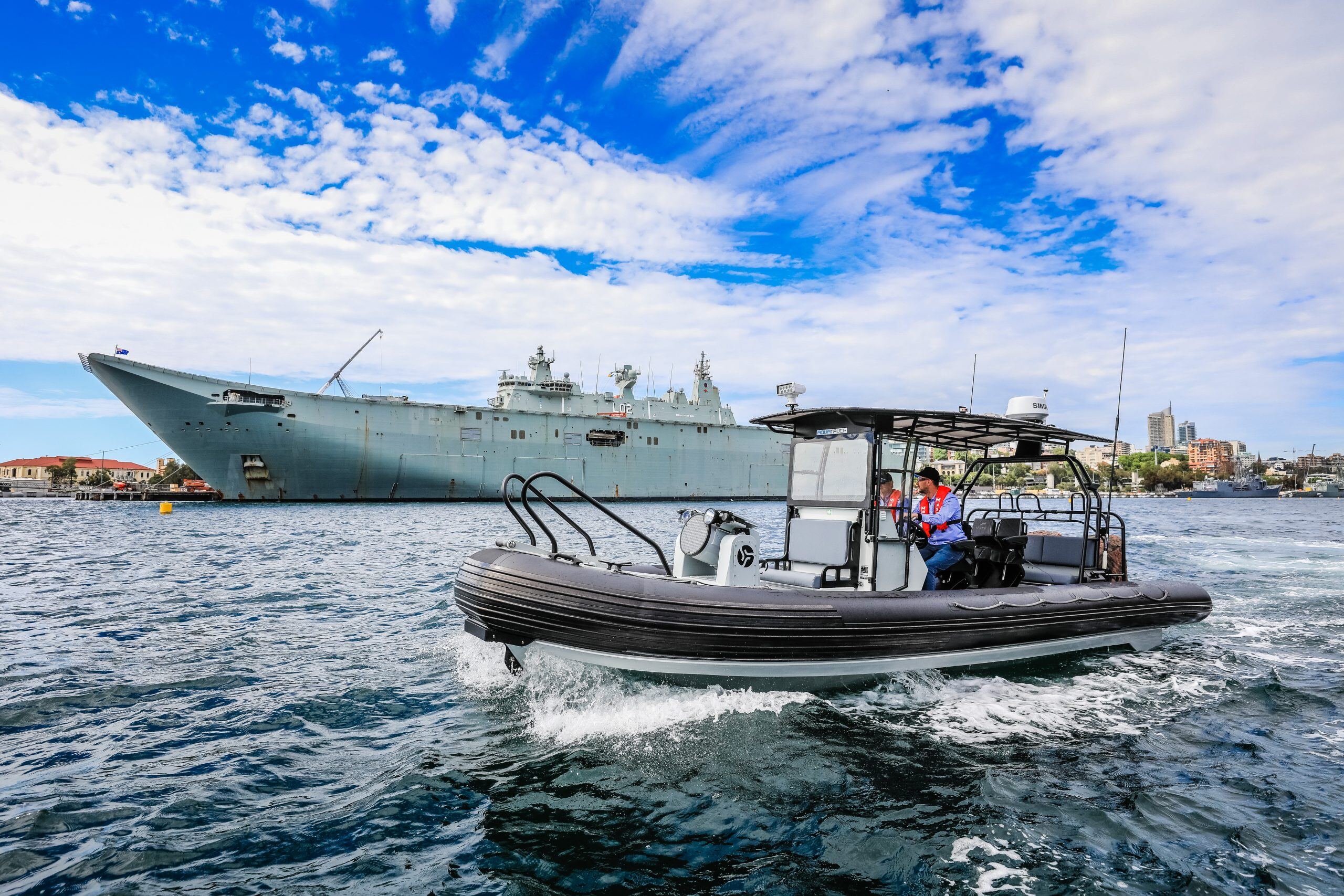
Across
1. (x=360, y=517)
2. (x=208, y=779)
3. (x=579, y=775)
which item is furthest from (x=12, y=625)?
(x=360, y=517)

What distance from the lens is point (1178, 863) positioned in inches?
132

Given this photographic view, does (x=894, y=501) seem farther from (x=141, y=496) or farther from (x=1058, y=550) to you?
(x=141, y=496)

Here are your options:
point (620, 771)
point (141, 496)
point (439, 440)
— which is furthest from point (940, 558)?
point (141, 496)

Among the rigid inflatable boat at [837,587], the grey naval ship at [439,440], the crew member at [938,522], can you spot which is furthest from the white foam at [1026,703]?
the grey naval ship at [439,440]

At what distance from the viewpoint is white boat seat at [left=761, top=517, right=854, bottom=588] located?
6074mm

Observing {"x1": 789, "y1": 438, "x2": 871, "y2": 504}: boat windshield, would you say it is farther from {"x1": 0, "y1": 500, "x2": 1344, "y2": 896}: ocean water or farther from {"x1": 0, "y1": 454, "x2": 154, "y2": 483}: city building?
{"x1": 0, "y1": 454, "x2": 154, "y2": 483}: city building

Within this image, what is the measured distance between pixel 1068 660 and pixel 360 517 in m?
27.1

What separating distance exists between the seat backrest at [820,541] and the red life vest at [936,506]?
1.13 metres

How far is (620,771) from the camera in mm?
4121

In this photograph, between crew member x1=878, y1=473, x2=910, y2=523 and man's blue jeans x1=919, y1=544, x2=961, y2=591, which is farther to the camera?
man's blue jeans x1=919, y1=544, x2=961, y2=591

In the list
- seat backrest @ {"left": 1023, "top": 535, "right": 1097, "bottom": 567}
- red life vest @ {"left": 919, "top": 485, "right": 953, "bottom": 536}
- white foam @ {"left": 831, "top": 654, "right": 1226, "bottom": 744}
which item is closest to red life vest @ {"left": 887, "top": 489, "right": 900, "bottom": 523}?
red life vest @ {"left": 919, "top": 485, "right": 953, "bottom": 536}

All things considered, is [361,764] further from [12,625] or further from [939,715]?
[12,625]

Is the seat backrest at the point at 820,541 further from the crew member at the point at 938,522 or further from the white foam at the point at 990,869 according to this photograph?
the white foam at the point at 990,869

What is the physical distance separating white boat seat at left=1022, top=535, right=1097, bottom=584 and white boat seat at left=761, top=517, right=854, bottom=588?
298cm
